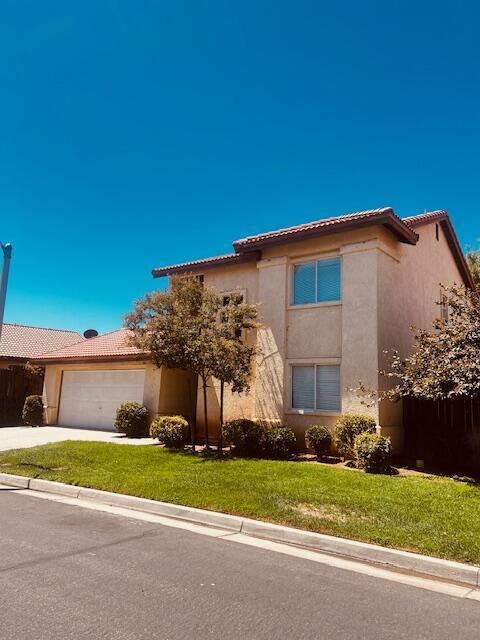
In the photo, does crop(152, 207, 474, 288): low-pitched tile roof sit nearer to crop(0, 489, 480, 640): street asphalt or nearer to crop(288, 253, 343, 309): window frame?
crop(288, 253, 343, 309): window frame

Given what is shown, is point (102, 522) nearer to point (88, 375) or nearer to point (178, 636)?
point (178, 636)

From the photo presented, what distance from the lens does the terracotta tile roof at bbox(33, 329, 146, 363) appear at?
1856 cm

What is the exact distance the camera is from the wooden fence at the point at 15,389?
74.7ft

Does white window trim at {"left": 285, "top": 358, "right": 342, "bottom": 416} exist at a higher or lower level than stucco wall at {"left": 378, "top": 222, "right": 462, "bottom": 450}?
lower

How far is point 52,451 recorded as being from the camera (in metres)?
12.9

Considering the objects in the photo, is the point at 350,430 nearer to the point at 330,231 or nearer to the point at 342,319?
the point at 342,319

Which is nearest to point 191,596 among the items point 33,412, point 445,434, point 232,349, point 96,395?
point 232,349

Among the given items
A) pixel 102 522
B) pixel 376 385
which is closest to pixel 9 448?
pixel 102 522

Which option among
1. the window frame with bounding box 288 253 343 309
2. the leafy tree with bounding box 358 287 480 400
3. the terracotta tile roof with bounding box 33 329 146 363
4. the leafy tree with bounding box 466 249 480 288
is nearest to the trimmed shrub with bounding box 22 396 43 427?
the terracotta tile roof with bounding box 33 329 146 363

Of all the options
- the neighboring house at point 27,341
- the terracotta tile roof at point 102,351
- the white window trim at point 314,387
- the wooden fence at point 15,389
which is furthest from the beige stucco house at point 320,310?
the neighboring house at point 27,341

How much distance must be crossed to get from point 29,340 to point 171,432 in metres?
19.1

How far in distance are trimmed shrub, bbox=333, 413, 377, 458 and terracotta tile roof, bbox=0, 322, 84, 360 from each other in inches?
740

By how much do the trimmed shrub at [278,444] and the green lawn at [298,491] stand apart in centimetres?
121

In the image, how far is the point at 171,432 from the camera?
14.0 m
